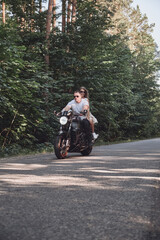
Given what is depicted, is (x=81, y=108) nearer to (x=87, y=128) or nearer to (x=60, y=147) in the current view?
(x=87, y=128)

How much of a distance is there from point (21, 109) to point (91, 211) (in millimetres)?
8867

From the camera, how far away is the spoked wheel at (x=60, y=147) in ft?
25.1

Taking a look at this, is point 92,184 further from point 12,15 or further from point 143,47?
point 143,47

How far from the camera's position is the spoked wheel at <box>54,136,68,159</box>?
25.1ft

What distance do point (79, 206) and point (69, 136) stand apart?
16.6 feet

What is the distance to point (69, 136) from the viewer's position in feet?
26.5

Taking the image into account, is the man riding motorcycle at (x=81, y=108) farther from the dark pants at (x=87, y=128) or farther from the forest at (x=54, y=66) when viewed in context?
the forest at (x=54, y=66)

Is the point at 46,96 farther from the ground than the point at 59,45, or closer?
closer

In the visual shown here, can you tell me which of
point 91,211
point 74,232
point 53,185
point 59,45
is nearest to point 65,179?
point 53,185

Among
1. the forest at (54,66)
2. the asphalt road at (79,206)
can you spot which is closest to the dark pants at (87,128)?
the forest at (54,66)

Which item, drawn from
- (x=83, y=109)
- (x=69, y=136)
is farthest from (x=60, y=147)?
(x=83, y=109)

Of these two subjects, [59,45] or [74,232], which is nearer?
[74,232]

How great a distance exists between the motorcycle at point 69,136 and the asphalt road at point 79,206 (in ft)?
8.98

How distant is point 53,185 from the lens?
4.10 metres
